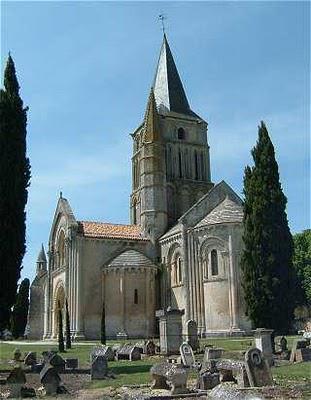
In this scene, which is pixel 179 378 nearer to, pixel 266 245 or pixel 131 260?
pixel 266 245

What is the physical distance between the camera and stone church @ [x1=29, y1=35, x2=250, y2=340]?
1467 inches

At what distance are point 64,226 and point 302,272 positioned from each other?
A: 26.4 meters

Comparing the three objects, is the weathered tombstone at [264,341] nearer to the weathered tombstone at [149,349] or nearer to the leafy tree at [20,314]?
the weathered tombstone at [149,349]

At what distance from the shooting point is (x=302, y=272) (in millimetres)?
54625

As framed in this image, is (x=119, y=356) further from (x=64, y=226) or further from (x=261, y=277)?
(x=64, y=226)

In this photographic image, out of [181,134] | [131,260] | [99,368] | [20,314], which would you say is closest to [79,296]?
[131,260]

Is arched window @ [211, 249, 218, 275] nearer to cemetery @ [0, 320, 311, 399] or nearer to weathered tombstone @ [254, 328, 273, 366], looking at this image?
cemetery @ [0, 320, 311, 399]

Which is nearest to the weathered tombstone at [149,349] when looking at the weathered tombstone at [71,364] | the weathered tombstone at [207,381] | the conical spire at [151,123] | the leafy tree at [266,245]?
the weathered tombstone at [71,364]

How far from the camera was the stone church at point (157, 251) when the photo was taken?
3725 cm

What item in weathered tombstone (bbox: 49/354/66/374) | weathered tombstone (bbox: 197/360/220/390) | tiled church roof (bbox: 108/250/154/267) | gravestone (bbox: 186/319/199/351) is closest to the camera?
weathered tombstone (bbox: 197/360/220/390)

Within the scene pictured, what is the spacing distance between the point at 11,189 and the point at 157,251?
2431 cm

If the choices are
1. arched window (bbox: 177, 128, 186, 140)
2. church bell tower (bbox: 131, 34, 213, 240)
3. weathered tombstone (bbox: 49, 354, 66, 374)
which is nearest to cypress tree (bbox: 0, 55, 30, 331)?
weathered tombstone (bbox: 49, 354, 66, 374)

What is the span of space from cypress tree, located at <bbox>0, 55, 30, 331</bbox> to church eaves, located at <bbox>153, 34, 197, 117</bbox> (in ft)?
98.0

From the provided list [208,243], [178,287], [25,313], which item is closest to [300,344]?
[208,243]
